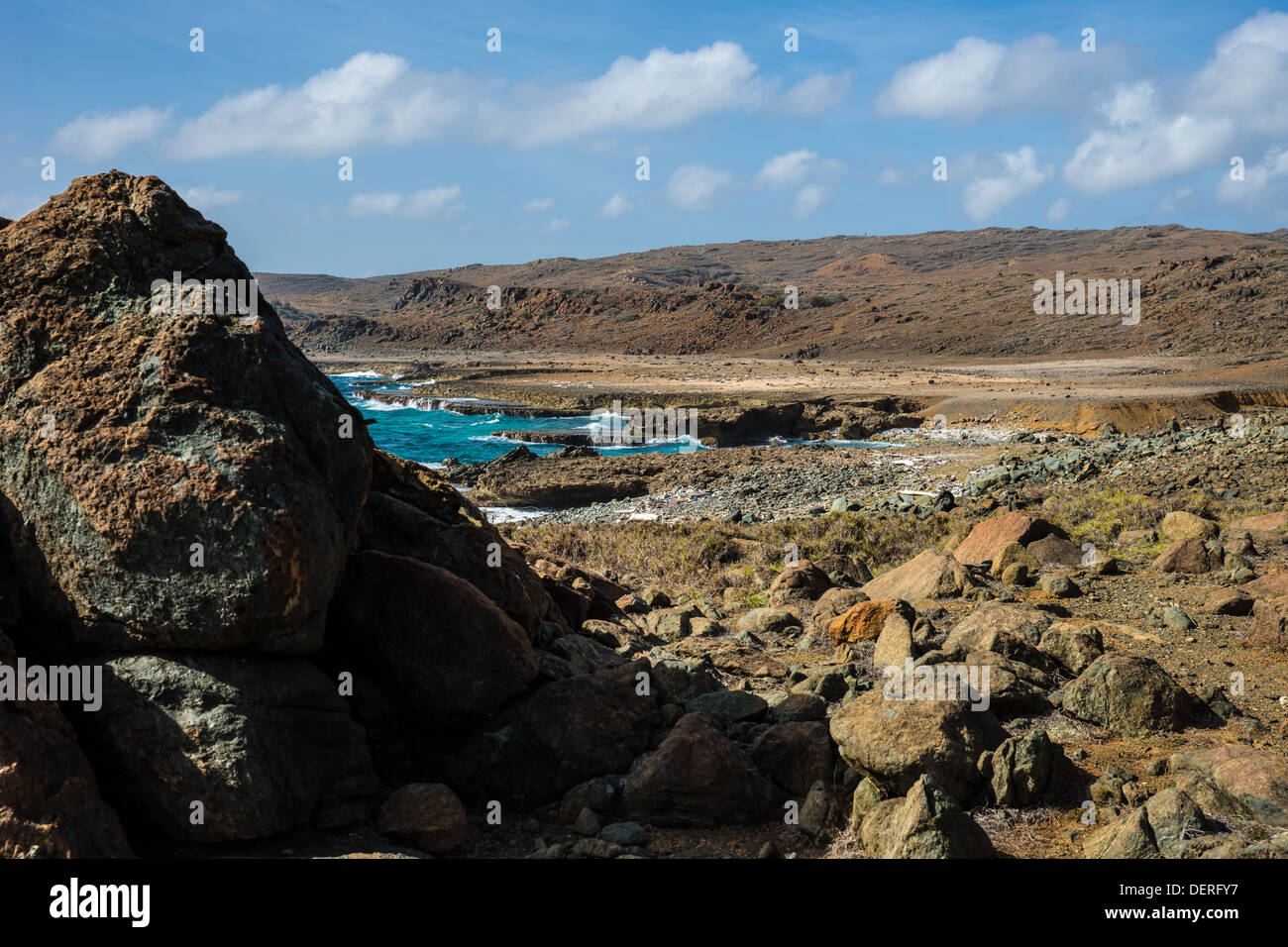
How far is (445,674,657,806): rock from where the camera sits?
530cm

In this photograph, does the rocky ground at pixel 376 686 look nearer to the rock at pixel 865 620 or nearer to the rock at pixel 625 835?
Result: the rock at pixel 625 835

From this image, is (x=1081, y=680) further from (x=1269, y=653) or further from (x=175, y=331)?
(x=175, y=331)

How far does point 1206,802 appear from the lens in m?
4.91

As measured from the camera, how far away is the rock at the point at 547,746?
17.4ft

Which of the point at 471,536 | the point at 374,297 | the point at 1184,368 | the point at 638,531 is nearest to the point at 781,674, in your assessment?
the point at 471,536

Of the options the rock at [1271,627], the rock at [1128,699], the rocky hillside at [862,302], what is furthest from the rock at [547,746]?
the rocky hillside at [862,302]

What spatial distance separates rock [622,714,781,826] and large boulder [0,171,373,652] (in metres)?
1.93

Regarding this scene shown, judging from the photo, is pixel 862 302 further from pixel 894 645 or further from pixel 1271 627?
pixel 894 645

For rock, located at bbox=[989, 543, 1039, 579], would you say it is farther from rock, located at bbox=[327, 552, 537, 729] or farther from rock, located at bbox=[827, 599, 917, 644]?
rock, located at bbox=[327, 552, 537, 729]

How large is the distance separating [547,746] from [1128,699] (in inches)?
148

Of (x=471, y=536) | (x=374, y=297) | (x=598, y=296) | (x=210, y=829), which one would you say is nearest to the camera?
(x=210, y=829)

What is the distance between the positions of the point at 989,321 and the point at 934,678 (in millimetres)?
66487

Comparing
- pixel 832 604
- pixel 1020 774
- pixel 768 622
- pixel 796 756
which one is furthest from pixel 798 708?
pixel 832 604

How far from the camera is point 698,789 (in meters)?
5.10
